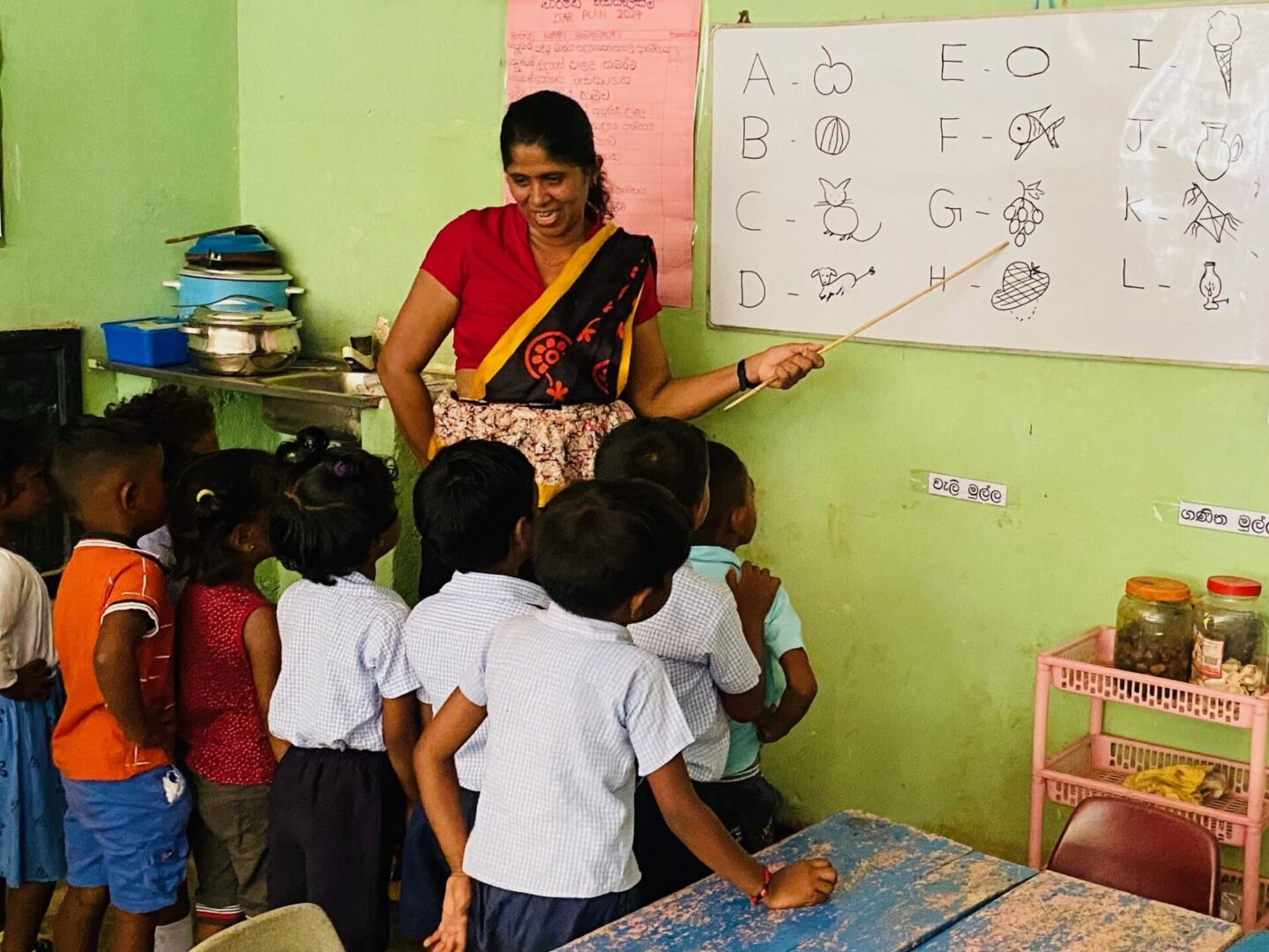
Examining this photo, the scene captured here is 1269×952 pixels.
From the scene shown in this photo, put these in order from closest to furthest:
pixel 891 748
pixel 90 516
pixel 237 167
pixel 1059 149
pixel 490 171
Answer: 1. pixel 90 516
2. pixel 1059 149
3. pixel 891 748
4. pixel 490 171
5. pixel 237 167

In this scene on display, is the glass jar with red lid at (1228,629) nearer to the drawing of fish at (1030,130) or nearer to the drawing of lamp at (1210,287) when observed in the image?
the drawing of lamp at (1210,287)

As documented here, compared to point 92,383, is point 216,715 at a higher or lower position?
lower

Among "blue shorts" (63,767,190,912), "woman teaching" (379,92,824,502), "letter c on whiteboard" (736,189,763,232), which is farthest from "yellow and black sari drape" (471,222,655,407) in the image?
"blue shorts" (63,767,190,912)

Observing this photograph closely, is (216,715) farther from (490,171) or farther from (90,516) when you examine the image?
(490,171)

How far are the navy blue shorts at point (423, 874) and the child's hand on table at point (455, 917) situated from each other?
0.24 meters

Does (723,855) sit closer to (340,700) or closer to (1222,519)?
(340,700)

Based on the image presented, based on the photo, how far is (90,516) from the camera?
2574 millimetres

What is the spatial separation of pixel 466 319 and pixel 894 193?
2.96 ft

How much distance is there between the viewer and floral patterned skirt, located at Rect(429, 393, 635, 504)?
298 centimetres

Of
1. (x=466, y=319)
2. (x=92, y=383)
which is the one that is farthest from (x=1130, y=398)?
(x=92, y=383)

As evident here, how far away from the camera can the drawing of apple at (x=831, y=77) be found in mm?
3117

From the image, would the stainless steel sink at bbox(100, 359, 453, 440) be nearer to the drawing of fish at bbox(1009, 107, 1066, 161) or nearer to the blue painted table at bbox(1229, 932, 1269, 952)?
the drawing of fish at bbox(1009, 107, 1066, 161)

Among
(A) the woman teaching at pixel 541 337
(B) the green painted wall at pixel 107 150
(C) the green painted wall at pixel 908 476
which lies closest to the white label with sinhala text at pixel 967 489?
(C) the green painted wall at pixel 908 476

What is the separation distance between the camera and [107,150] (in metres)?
3.92
